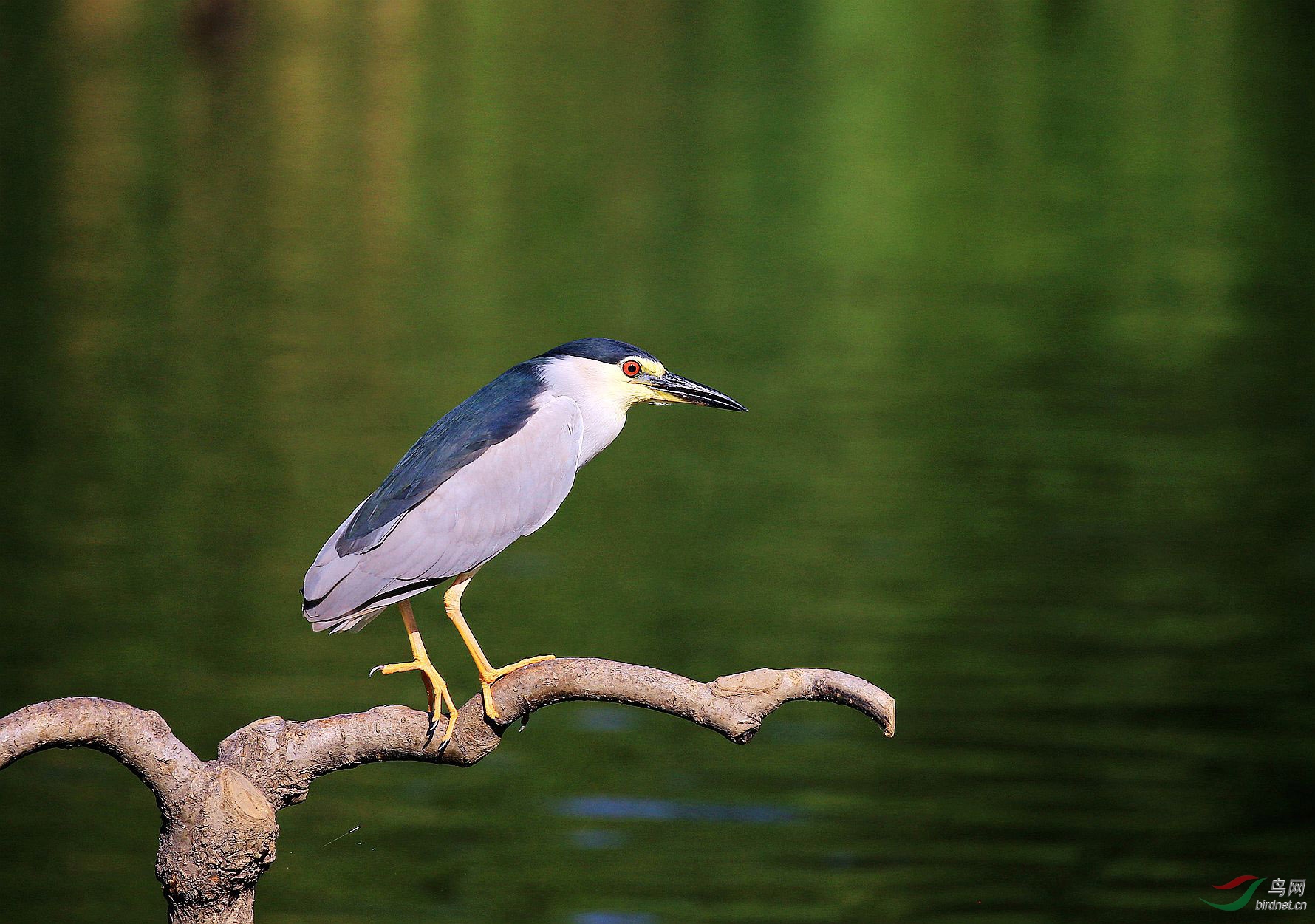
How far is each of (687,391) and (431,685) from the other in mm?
1305

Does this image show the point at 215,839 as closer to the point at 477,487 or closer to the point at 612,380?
the point at 477,487

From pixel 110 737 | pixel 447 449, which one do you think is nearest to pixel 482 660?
pixel 447 449

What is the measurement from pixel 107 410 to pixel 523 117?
2583 centimetres

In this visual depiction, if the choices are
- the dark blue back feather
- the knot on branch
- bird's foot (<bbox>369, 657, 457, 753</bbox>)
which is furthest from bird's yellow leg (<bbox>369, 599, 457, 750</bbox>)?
the knot on branch

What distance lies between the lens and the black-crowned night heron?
4.93m

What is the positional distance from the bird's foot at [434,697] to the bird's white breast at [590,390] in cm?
97

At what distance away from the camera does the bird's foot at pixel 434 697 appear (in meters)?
4.70

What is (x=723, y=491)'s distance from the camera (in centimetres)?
1734

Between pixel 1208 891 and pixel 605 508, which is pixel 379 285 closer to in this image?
pixel 605 508

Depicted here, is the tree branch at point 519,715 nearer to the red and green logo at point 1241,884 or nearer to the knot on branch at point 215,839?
the knot on branch at point 215,839

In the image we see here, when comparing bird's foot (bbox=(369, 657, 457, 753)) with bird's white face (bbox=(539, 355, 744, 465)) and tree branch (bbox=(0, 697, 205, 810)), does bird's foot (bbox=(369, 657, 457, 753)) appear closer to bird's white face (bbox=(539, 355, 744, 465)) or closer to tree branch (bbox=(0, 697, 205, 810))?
tree branch (bbox=(0, 697, 205, 810))

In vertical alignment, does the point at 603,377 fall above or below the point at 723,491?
above

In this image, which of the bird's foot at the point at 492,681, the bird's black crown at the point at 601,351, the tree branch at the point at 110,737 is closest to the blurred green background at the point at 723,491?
the bird's black crown at the point at 601,351

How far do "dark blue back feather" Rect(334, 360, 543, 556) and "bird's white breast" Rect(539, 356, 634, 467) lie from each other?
57 millimetres
